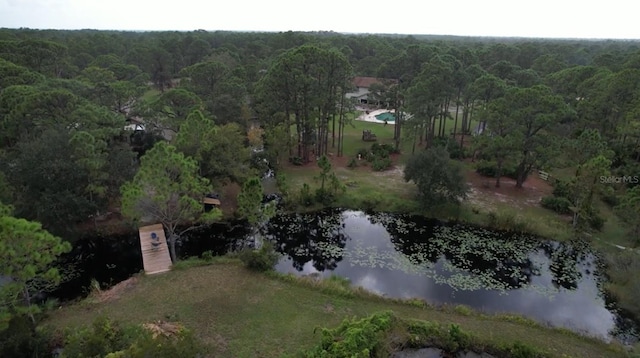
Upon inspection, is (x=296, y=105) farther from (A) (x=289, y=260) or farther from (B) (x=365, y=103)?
Answer: (B) (x=365, y=103)

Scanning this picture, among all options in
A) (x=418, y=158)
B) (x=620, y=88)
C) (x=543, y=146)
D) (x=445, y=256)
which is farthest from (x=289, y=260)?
(x=620, y=88)

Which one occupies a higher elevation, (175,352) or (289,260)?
(175,352)

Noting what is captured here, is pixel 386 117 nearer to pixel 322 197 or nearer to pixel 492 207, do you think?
pixel 492 207

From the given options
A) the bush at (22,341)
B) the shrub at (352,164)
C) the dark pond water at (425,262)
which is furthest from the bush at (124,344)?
the shrub at (352,164)

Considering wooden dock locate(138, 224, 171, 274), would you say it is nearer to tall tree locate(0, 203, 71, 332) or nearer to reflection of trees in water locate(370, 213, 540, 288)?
tall tree locate(0, 203, 71, 332)

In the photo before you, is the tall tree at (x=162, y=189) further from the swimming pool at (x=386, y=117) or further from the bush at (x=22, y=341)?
the swimming pool at (x=386, y=117)

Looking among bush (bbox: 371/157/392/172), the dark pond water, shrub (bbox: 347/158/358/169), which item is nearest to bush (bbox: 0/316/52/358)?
the dark pond water

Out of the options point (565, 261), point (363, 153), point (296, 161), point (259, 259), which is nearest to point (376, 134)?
point (363, 153)
